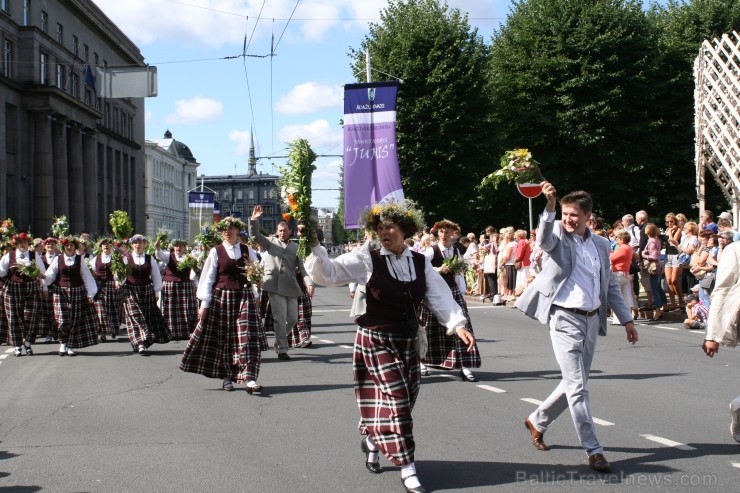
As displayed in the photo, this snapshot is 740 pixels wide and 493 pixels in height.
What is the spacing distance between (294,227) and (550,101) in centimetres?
2965

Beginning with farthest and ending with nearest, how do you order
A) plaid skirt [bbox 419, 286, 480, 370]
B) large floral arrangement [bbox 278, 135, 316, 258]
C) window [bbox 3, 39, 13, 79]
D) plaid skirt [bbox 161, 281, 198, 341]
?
window [bbox 3, 39, 13, 79] → plaid skirt [bbox 161, 281, 198, 341] → plaid skirt [bbox 419, 286, 480, 370] → large floral arrangement [bbox 278, 135, 316, 258]

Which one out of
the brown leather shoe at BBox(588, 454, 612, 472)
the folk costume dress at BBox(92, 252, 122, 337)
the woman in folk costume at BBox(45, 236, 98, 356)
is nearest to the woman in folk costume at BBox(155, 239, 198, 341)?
the folk costume dress at BBox(92, 252, 122, 337)

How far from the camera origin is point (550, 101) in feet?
114

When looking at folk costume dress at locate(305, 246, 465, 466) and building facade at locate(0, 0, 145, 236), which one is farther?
building facade at locate(0, 0, 145, 236)

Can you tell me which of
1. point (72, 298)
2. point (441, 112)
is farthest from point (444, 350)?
point (441, 112)

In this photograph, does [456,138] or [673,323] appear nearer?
[673,323]

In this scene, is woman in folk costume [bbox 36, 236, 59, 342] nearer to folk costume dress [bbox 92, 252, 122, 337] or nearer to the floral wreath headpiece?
folk costume dress [bbox 92, 252, 122, 337]

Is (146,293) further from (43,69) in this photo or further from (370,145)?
(43,69)

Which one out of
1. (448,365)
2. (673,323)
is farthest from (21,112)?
(448,365)

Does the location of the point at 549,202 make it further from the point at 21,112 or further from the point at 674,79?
the point at 21,112

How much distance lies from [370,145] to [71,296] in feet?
24.4

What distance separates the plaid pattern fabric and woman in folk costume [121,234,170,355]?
908 centimetres

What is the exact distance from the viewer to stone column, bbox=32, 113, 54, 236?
49.7m

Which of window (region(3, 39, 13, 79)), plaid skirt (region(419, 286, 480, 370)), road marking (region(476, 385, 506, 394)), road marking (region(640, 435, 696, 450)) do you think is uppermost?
window (region(3, 39, 13, 79))
